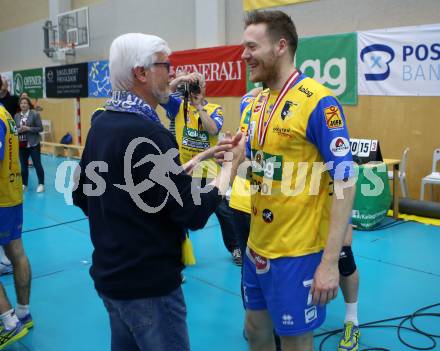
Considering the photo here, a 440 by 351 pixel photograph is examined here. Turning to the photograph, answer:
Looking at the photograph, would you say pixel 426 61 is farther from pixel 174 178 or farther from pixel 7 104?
pixel 7 104

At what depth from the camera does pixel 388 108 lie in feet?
20.5

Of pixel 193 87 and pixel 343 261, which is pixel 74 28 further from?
pixel 343 261

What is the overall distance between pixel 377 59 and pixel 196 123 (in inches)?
125

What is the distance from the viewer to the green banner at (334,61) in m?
6.41

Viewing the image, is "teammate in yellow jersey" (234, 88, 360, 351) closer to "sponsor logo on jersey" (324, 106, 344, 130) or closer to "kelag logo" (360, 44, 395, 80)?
"sponsor logo on jersey" (324, 106, 344, 130)

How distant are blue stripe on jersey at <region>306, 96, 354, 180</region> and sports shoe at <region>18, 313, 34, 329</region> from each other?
2437 mm

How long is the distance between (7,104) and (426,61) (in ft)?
20.7

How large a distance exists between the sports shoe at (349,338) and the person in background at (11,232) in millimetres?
2005

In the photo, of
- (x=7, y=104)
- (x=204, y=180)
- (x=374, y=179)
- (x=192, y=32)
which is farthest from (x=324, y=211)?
(x=192, y=32)

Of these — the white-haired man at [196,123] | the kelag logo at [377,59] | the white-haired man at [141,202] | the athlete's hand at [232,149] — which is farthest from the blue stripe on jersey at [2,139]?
the kelag logo at [377,59]

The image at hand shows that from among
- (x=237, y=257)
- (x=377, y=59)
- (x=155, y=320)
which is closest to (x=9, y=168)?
(x=155, y=320)

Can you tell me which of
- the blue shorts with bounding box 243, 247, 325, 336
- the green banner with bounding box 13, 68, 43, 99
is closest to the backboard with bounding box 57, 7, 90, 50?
the green banner with bounding box 13, 68, 43, 99

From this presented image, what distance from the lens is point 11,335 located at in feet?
9.45

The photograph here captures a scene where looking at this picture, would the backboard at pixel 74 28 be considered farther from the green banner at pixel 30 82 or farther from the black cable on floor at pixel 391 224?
the black cable on floor at pixel 391 224
